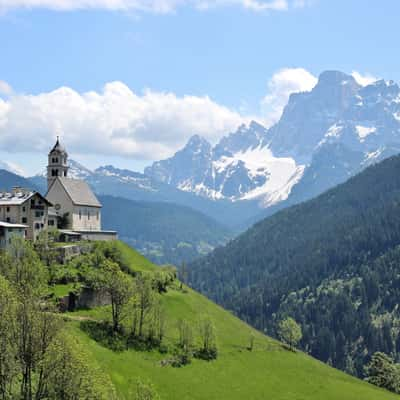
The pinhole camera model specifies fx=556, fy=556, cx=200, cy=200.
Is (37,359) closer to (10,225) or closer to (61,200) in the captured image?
(10,225)

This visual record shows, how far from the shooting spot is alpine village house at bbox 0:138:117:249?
126 m

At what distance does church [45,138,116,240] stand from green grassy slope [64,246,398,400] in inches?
721

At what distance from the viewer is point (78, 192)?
155m

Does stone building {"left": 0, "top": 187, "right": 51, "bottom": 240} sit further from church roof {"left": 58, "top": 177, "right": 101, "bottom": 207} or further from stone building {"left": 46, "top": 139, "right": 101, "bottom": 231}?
church roof {"left": 58, "top": 177, "right": 101, "bottom": 207}

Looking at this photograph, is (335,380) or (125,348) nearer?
(125,348)

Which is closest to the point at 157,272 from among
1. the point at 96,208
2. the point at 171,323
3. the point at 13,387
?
the point at 171,323

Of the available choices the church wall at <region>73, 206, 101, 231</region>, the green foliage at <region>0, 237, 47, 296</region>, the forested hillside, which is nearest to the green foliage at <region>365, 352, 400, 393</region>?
the forested hillside

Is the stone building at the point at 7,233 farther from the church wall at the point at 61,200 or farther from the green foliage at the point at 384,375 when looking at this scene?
the green foliage at the point at 384,375

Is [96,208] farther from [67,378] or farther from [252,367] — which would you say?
[67,378]

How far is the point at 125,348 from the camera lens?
98312 millimetres

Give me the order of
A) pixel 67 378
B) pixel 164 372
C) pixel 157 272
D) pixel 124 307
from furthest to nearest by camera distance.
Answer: pixel 157 272 < pixel 124 307 < pixel 164 372 < pixel 67 378

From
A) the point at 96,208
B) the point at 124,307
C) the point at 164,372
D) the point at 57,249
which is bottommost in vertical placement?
the point at 164,372

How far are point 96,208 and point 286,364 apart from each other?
230 feet

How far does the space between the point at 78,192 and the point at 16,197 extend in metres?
26.3
